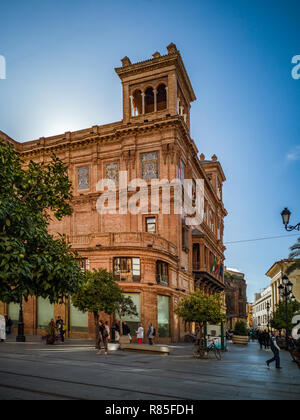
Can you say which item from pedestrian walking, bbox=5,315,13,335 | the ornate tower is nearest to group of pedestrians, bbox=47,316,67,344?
pedestrian walking, bbox=5,315,13,335

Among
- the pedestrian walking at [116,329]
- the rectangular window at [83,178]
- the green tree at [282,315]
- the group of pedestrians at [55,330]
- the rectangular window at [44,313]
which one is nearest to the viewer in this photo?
the group of pedestrians at [55,330]

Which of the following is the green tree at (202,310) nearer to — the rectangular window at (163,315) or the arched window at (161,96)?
the rectangular window at (163,315)

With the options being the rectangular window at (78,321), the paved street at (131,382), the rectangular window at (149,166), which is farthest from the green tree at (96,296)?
the rectangular window at (149,166)

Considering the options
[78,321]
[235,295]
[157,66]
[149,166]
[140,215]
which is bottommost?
[235,295]

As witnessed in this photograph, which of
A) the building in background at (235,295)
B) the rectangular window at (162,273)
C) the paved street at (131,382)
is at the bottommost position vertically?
the building in background at (235,295)

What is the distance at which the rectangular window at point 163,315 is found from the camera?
3156cm

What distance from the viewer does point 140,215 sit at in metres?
36.7

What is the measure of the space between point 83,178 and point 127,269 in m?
14.0

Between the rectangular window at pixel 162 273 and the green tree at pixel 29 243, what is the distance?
21010 millimetres

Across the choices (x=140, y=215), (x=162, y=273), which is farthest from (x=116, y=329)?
(x=140, y=215)

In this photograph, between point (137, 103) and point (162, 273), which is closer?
point (162, 273)

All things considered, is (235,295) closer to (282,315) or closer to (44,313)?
(282,315)

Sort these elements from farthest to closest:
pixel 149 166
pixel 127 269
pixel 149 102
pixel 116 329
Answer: pixel 149 102 → pixel 149 166 → pixel 127 269 → pixel 116 329
